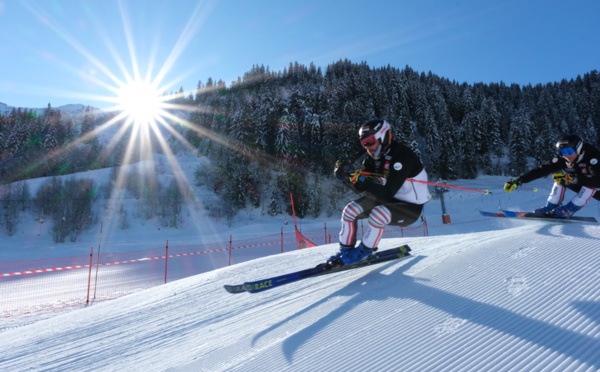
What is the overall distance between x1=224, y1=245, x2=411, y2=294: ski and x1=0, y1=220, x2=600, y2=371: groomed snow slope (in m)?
0.14

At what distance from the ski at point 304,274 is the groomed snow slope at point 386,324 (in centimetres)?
14

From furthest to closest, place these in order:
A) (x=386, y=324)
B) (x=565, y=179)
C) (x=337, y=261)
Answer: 1. (x=565, y=179)
2. (x=337, y=261)
3. (x=386, y=324)

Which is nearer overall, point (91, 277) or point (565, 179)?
point (565, 179)

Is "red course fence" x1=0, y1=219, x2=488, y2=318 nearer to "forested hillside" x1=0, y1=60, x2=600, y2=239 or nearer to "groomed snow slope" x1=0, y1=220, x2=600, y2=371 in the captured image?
"groomed snow slope" x1=0, y1=220, x2=600, y2=371

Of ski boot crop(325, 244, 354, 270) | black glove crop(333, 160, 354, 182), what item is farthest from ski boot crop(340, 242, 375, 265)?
black glove crop(333, 160, 354, 182)

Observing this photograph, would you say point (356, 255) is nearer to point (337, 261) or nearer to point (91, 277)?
point (337, 261)

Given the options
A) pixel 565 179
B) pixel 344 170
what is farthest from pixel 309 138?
pixel 344 170

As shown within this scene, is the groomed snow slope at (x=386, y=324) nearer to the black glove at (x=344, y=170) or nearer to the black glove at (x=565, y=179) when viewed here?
the black glove at (x=344, y=170)

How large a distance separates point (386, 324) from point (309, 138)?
43099 millimetres

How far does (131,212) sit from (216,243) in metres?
13.1

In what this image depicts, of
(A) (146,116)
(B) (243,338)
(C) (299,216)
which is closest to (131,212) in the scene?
(C) (299,216)

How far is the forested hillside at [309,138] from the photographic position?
38312 millimetres

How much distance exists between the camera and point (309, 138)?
4494 centimetres

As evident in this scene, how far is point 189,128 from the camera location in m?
67.3
